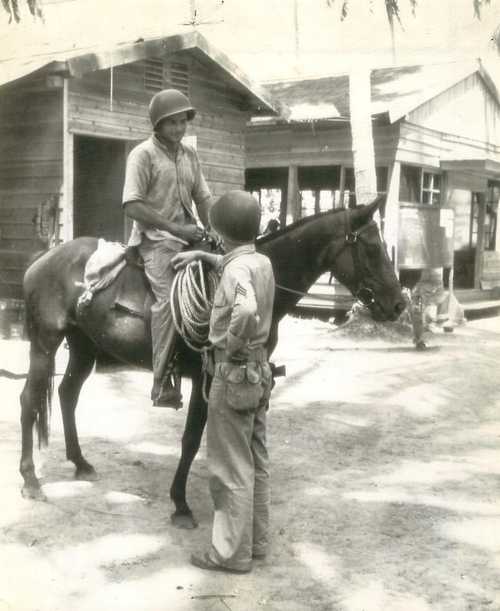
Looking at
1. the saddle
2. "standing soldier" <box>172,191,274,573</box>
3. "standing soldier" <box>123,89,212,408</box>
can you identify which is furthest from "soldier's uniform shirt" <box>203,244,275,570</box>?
the saddle

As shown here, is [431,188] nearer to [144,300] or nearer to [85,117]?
[85,117]

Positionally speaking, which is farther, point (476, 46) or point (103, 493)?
point (476, 46)

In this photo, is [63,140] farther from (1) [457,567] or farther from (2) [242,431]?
(1) [457,567]

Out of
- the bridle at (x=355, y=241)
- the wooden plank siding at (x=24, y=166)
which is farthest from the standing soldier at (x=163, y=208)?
the wooden plank siding at (x=24, y=166)

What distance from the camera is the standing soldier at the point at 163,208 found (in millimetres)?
4250

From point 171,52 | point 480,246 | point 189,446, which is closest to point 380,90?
point 480,246

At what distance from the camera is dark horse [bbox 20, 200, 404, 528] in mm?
4422

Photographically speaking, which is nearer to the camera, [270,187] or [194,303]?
[194,303]

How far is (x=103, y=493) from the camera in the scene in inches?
191

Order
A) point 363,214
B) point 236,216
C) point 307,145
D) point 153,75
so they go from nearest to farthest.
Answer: point 236,216, point 363,214, point 153,75, point 307,145

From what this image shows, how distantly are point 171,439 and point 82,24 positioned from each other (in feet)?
45.8

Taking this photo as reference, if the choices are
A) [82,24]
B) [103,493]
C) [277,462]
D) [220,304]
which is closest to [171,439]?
[277,462]

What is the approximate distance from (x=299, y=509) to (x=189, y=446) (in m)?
0.90

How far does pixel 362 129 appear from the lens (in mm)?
11477
